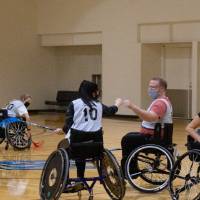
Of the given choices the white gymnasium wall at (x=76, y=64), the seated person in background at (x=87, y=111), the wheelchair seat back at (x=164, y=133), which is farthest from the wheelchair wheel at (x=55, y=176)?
the white gymnasium wall at (x=76, y=64)

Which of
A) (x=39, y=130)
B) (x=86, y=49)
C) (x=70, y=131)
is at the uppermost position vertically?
(x=86, y=49)

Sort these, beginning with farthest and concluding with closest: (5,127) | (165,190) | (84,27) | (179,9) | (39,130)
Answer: (84,27)
(179,9)
(39,130)
(5,127)
(165,190)

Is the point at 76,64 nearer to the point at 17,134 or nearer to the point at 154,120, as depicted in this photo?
the point at 17,134

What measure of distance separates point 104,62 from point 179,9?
3.07m

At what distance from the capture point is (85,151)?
484cm

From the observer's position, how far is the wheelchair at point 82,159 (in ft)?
15.4

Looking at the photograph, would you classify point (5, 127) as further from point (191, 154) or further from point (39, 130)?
point (191, 154)

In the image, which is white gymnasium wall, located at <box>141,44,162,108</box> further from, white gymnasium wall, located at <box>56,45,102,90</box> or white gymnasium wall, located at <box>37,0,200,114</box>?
white gymnasium wall, located at <box>56,45,102,90</box>

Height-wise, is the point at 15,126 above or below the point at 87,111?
below

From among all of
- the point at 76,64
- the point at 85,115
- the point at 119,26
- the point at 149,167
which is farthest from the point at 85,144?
the point at 76,64

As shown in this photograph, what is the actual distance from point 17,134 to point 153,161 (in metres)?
3.93

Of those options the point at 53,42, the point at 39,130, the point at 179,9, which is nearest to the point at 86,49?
the point at 53,42

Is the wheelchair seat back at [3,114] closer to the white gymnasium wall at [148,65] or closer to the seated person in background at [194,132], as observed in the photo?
the seated person in background at [194,132]

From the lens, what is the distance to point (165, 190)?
568cm
